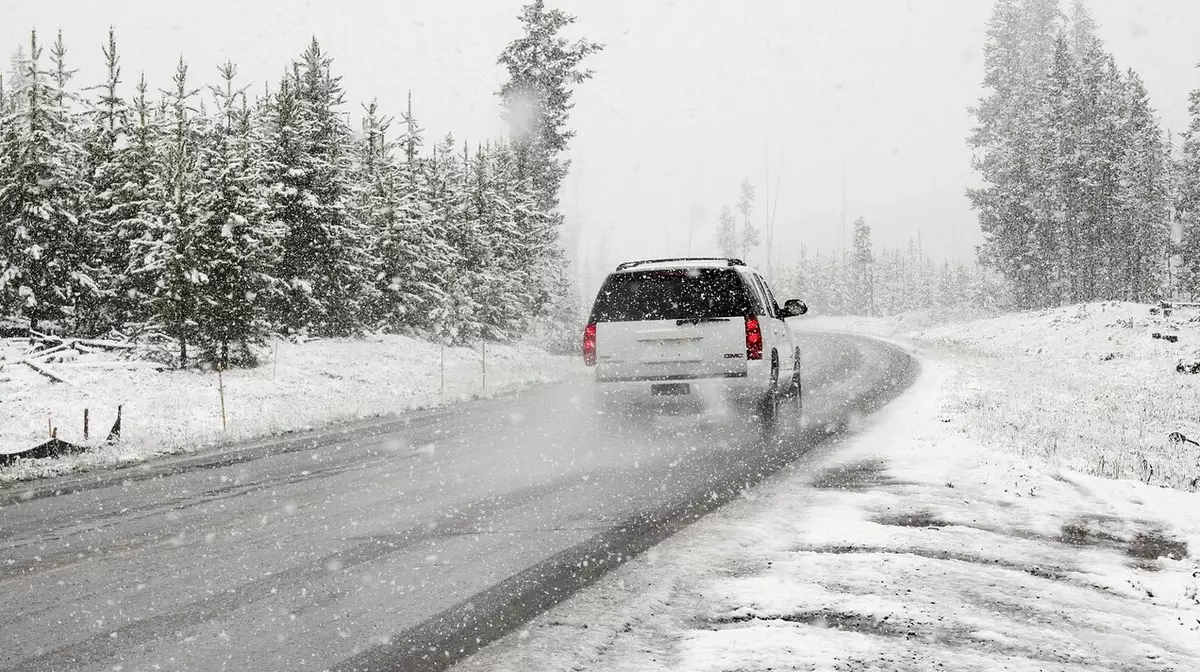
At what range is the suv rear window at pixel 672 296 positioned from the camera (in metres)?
11.0

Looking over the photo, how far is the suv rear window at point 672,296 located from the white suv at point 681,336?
1 cm

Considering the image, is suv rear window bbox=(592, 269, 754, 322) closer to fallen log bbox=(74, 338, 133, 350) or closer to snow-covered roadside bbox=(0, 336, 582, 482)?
snow-covered roadside bbox=(0, 336, 582, 482)

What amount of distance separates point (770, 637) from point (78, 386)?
1855 cm

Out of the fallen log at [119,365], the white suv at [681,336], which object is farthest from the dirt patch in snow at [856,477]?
the fallen log at [119,365]

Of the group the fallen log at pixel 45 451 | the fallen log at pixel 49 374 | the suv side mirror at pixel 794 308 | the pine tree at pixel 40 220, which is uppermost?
the pine tree at pixel 40 220

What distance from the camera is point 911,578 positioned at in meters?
4.50

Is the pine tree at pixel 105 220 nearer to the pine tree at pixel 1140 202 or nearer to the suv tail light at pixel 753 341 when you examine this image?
the suv tail light at pixel 753 341

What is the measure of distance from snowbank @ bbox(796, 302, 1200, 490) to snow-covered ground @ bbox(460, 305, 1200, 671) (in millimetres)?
622

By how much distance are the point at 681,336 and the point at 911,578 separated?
6498 millimetres

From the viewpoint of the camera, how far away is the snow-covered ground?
11.6 ft

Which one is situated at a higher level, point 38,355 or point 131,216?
point 131,216

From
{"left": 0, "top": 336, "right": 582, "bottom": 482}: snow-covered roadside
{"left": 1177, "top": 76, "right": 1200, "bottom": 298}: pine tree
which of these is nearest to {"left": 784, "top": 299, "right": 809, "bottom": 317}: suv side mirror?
{"left": 0, "top": 336, "right": 582, "bottom": 482}: snow-covered roadside

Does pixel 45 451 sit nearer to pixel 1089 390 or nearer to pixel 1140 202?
pixel 1089 390

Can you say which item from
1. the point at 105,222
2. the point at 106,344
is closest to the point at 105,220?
the point at 105,222
